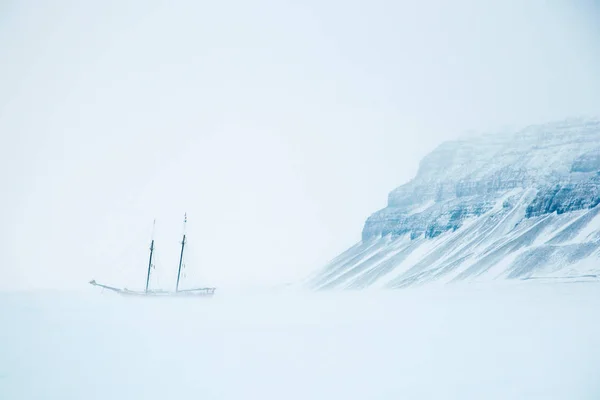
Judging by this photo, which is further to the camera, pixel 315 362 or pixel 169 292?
pixel 169 292

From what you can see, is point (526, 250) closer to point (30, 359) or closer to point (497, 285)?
point (497, 285)

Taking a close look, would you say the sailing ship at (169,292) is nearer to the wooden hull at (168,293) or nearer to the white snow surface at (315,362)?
the wooden hull at (168,293)

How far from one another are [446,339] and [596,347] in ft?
29.4

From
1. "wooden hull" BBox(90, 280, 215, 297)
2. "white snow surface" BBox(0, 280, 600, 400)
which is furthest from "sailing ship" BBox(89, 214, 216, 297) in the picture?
"white snow surface" BBox(0, 280, 600, 400)

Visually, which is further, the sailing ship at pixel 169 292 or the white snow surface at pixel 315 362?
the sailing ship at pixel 169 292

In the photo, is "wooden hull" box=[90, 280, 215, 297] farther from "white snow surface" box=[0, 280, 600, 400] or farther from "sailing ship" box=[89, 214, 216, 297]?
"white snow surface" box=[0, 280, 600, 400]

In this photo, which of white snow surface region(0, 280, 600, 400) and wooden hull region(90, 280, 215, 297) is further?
wooden hull region(90, 280, 215, 297)

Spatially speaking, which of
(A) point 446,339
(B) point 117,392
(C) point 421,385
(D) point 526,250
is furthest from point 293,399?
(D) point 526,250

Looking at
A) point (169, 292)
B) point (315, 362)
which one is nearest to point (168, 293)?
point (169, 292)

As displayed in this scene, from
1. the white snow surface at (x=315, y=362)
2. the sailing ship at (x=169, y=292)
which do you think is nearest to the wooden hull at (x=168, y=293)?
the sailing ship at (x=169, y=292)

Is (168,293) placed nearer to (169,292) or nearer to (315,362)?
(169,292)

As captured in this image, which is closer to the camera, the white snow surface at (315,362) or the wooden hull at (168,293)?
the white snow surface at (315,362)

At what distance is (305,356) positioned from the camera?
1378 inches

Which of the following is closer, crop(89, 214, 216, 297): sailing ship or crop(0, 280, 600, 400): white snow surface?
crop(0, 280, 600, 400): white snow surface
